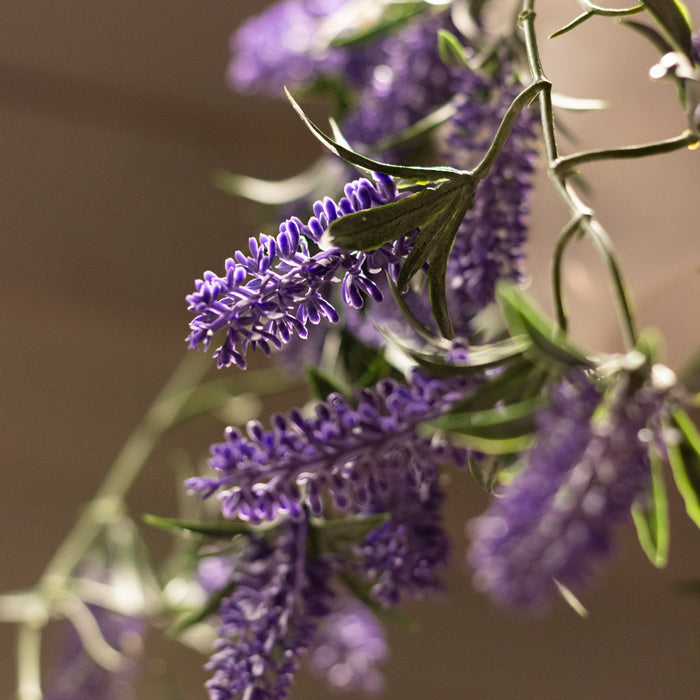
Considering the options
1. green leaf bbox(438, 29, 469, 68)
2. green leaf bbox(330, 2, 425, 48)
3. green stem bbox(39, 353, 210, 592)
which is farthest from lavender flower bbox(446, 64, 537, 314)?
green stem bbox(39, 353, 210, 592)

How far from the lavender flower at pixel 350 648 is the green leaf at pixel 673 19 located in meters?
0.34

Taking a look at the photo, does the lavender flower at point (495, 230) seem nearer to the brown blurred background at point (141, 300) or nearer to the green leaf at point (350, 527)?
the green leaf at point (350, 527)

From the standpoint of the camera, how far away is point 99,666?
1.73 feet

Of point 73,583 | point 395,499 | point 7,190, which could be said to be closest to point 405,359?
point 395,499

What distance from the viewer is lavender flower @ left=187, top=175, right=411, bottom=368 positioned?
9.7 inches

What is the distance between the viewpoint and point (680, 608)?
0.74m

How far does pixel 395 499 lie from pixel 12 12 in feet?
1.81

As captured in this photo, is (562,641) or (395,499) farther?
(562,641)

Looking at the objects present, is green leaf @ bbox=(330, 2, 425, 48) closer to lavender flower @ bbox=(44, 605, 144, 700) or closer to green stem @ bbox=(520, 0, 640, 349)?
green stem @ bbox=(520, 0, 640, 349)

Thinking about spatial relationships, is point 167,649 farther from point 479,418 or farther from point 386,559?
point 479,418

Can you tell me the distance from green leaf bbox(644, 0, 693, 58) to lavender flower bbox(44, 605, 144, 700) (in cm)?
44

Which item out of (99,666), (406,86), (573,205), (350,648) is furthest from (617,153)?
(99,666)

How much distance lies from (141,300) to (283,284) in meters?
0.48

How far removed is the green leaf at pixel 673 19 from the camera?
10.9 inches
